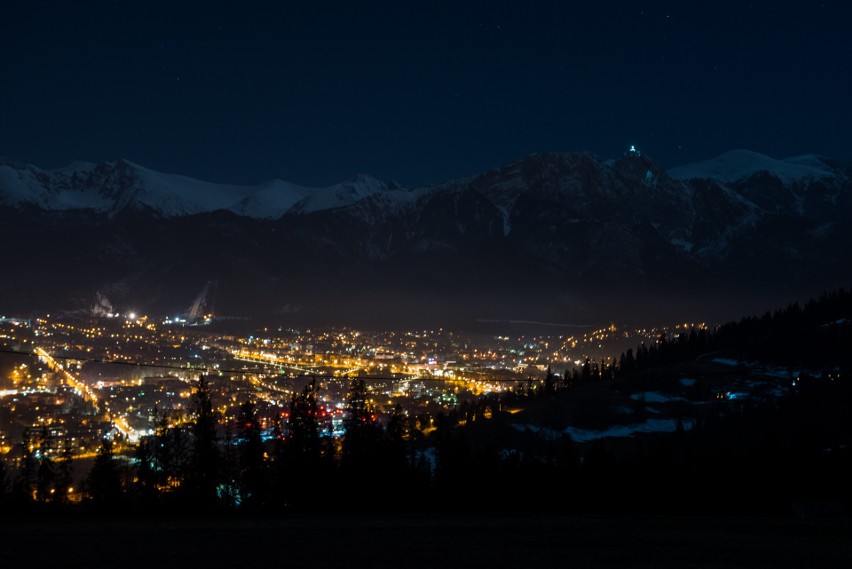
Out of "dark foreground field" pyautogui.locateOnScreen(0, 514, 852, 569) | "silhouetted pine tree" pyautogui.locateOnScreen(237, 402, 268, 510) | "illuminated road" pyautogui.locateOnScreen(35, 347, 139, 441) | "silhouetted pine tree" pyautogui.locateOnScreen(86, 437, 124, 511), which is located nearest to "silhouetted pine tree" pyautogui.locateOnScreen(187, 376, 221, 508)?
"silhouetted pine tree" pyautogui.locateOnScreen(237, 402, 268, 510)

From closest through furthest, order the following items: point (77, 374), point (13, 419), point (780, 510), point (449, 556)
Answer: point (449, 556) → point (780, 510) → point (13, 419) → point (77, 374)

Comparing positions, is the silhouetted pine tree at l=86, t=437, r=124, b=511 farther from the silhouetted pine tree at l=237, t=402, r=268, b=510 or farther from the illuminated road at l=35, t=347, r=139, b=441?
the illuminated road at l=35, t=347, r=139, b=441

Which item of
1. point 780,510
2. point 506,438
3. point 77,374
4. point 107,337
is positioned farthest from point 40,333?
point 780,510

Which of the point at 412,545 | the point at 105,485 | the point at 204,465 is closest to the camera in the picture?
the point at 412,545

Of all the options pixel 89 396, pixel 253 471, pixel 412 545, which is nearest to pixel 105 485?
pixel 253 471

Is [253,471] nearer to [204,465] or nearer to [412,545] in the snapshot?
[204,465]

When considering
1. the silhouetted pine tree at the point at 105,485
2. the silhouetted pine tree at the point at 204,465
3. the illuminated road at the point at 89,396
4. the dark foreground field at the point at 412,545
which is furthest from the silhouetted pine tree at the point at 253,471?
the illuminated road at the point at 89,396

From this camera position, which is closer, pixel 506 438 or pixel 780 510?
pixel 780 510

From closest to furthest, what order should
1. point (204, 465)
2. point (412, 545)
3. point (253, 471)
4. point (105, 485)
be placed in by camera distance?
1. point (412, 545)
2. point (204, 465)
3. point (105, 485)
4. point (253, 471)

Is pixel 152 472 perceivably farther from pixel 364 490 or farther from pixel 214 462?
pixel 364 490
